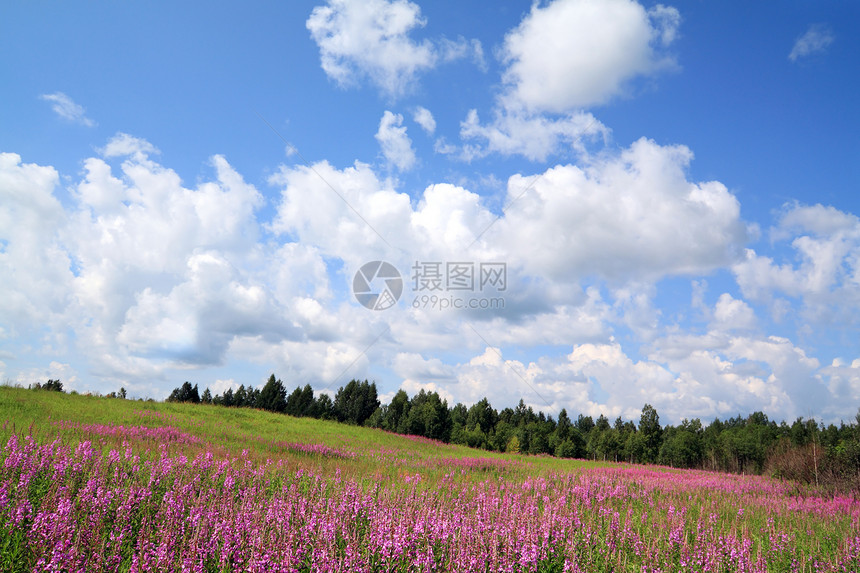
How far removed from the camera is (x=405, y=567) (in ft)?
17.6

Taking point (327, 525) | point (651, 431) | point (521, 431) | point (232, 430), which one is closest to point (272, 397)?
point (521, 431)

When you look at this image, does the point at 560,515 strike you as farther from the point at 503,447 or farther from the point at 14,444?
the point at 503,447

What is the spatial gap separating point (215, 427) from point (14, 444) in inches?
601

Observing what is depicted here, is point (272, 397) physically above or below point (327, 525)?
below

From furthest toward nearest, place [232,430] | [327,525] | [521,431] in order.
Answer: [521,431]
[232,430]
[327,525]

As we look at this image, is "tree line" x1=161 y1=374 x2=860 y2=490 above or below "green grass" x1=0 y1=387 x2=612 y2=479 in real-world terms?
below

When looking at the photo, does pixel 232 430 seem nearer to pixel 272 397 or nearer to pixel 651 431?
pixel 272 397

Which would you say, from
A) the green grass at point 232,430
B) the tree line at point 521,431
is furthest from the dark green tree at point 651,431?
the green grass at point 232,430

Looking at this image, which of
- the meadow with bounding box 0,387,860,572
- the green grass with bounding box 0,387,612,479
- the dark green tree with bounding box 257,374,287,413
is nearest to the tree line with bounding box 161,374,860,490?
the dark green tree with bounding box 257,374,287,413

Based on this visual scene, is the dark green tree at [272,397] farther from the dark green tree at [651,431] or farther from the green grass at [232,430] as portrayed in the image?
the dark green tree at [651,431]

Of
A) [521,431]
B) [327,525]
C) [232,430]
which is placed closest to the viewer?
[327,525]

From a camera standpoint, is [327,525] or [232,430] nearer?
[327,525]

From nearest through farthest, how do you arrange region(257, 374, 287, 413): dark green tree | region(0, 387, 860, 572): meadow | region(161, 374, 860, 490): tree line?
region(0, 387, 860, 572): meadow → region(161, 374, 860, 490): tree line → region(257, 374, 287, 413): dark green tree

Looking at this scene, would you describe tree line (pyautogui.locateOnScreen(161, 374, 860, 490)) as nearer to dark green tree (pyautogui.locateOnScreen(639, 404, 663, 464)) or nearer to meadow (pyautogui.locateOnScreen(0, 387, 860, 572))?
dark green tree (pyautogui.locateOnScreen(639, 404, 663, 464))
